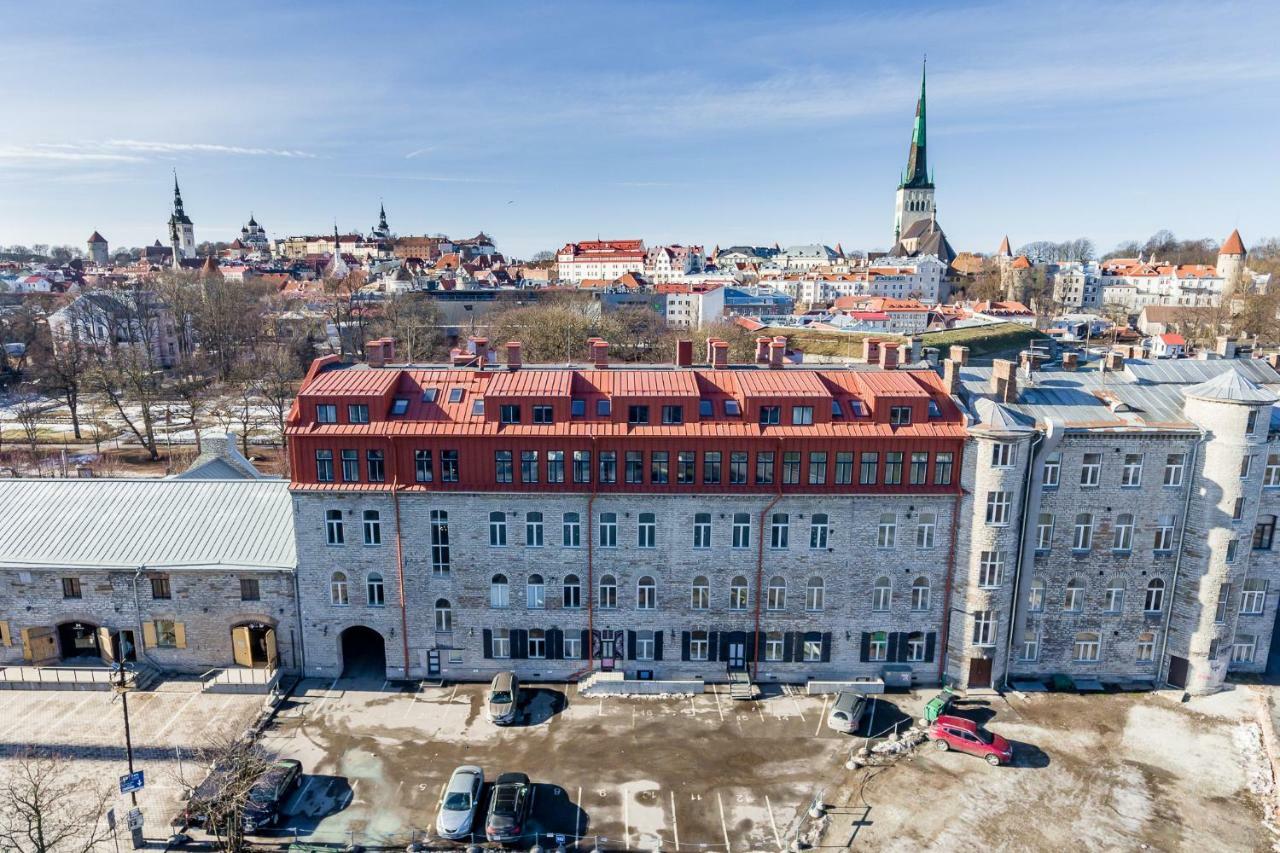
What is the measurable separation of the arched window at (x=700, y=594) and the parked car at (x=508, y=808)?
10166 millimetres

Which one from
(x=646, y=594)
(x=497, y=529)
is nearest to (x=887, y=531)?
(x=646, y=594)

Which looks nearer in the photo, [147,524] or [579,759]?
[579,759]

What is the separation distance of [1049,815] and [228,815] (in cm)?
2644

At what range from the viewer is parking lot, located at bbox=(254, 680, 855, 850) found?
25.4 metres

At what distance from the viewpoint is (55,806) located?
Result: 25469 mm

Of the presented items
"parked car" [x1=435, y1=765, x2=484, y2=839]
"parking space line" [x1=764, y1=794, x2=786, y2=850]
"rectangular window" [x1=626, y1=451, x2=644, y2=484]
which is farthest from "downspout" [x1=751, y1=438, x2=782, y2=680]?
"parked car" [x1=435, y1=765, x2=484, y2=839]

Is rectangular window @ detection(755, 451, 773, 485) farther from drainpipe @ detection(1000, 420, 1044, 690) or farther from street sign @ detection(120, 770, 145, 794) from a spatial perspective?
street sign @ detection(120, 770, 145, 794)

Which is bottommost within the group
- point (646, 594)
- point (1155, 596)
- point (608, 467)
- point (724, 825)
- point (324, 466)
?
point (724, 825)

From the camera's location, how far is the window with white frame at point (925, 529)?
32.4 m

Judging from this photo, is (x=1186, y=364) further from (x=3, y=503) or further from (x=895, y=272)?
(x=895, y=272)

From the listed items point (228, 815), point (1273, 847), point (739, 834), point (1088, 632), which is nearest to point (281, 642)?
point (228, 815)

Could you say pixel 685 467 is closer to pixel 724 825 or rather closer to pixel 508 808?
pixel 724 825

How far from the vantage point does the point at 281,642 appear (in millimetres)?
33875

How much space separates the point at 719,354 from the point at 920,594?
13.9 metres
